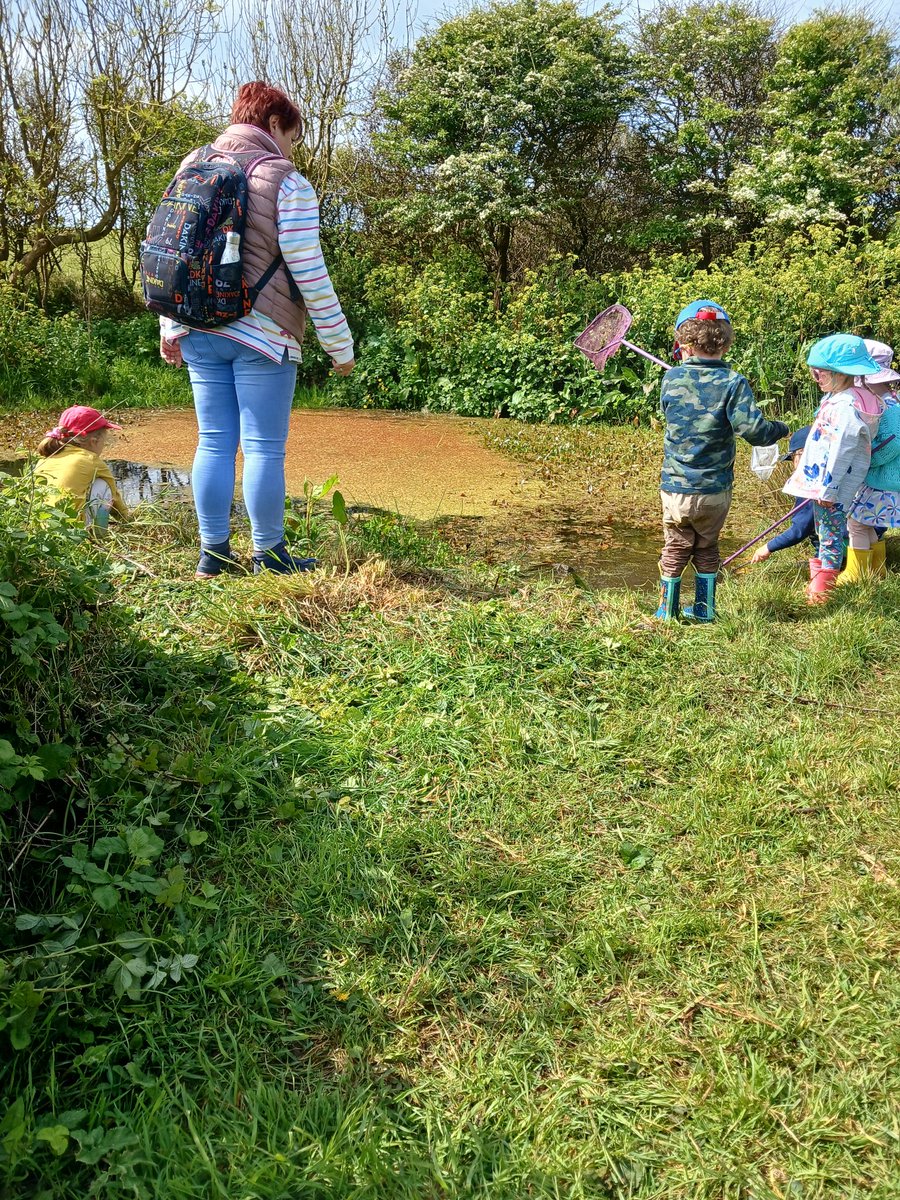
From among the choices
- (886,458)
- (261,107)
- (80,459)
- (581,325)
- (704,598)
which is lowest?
(704,598)

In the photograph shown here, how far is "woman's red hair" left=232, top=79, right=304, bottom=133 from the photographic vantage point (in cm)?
371

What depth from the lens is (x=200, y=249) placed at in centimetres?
350

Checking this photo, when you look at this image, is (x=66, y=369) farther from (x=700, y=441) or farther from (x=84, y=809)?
(x=84, y=809)

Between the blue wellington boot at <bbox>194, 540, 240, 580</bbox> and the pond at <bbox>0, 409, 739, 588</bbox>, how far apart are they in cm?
176

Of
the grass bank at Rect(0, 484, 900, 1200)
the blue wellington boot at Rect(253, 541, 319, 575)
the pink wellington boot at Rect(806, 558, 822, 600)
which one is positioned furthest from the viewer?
the pink wellington boot at Rect(806, 558, 822, 600)

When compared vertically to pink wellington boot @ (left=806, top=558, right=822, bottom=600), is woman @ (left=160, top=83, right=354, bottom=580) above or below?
above

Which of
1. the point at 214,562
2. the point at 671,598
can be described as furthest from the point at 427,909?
the point at 671,598

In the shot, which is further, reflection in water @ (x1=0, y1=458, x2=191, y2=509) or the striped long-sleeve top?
reflection in water @ (x1=0, y1=458, x2=191, y2=509)

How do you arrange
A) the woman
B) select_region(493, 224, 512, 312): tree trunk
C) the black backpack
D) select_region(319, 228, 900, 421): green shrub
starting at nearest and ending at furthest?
the black backpack, the woman, select_region(319, 228, 900, 421): green shrub, select_region(493, 224, 512, 312): tree trunk

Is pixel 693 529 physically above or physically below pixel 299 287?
below

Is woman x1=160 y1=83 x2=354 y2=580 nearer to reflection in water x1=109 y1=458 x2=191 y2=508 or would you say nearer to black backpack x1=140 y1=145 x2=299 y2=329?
black backpack x1=140 y1=145 x2=299 y2=329

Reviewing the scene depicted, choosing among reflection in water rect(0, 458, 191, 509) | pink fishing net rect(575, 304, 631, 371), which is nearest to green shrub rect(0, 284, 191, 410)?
reflection in water rect(0, 458, 191, 509)

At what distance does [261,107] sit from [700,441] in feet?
7.57

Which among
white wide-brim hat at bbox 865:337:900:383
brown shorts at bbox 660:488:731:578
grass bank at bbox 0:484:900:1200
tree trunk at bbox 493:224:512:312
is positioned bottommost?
grass bank at bbox 0:484:900:1200
